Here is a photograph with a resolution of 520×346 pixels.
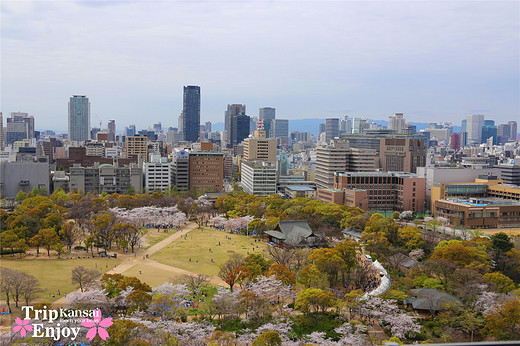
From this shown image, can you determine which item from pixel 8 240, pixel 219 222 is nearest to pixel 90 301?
pixel 8 240

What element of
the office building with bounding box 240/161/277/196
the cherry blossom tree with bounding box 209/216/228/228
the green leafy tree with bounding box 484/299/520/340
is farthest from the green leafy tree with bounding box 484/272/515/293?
the office building with bounding box 240/161/277/196

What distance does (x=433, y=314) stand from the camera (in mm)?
21625

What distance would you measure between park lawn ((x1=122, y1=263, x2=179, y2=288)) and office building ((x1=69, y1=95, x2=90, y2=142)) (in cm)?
16490

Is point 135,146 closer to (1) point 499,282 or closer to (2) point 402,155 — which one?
(2) point 402,155

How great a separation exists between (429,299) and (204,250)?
17880mm

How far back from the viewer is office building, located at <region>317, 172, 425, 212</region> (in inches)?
2188

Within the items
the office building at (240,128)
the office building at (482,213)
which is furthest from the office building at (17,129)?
the office building at (482,213)

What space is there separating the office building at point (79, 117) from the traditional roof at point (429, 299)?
581ft

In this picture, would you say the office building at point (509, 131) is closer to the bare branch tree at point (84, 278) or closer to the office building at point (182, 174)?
the office building at point (182, 174)

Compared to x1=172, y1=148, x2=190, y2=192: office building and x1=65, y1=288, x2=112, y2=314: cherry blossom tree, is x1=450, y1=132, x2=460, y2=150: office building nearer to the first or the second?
x1=172, y1=148, x2=190, y2=192: office building

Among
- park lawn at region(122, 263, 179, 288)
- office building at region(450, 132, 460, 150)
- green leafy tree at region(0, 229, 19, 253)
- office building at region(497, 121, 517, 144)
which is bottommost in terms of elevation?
park lawn at region(122, 263, 179, 288)

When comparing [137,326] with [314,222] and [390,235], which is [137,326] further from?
[314,222]

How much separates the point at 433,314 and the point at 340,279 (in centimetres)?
564

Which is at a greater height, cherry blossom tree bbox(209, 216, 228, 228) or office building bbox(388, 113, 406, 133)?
office building bbox(388, 113, 406, 133)
